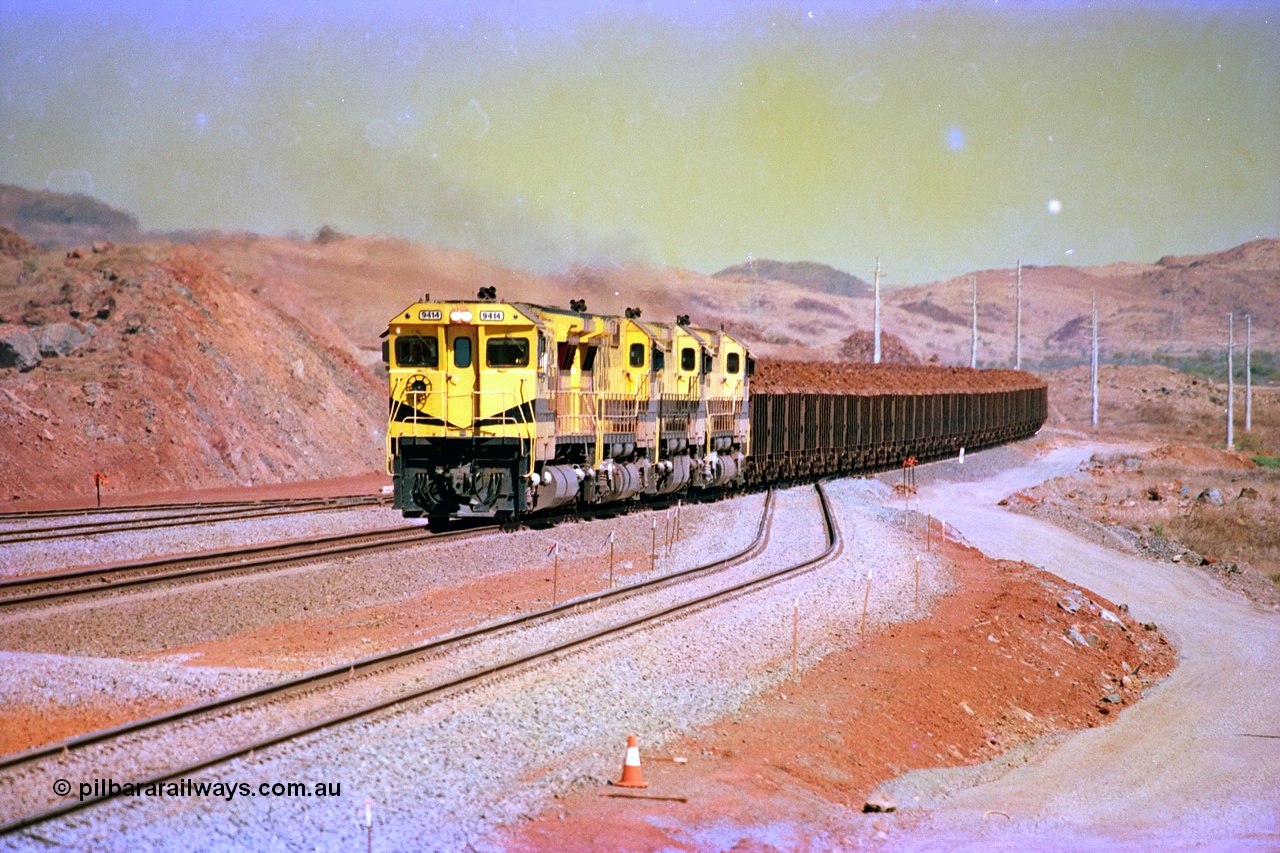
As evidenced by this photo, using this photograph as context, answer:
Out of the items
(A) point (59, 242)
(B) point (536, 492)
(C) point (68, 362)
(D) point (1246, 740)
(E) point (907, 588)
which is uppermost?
(A) point (59, 242)

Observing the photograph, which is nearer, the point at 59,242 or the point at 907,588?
the point at 907,588

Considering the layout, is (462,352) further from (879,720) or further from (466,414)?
(879,720)

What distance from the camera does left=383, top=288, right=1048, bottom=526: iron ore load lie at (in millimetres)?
20906

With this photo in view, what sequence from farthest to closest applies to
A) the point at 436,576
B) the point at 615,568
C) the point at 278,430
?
the point at 278,430, the point at 615,568, the point at 436,576

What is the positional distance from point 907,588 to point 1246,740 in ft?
17.6

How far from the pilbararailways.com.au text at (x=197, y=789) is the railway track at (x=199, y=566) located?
6.95 metres

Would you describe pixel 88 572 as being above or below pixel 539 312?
below

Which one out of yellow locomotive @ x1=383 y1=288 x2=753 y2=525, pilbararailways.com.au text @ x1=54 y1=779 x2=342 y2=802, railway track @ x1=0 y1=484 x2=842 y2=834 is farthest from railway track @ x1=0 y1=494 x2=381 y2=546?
pilbararailways.com.au text @ x1=54 y1=779 x2=342 y2=802

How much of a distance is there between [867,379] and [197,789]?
44178mm

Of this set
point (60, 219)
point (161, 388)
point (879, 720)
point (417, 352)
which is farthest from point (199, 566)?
point (60, 219)

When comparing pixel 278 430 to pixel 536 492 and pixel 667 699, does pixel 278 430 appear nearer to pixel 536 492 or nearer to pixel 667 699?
pixel 536 492

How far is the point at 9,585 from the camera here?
1510 cm

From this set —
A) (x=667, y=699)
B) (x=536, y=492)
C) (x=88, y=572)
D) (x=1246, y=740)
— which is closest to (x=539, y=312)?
(x=536, y=492)

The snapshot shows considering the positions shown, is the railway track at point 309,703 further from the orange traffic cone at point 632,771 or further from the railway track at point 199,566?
the railway track at point 199,566
